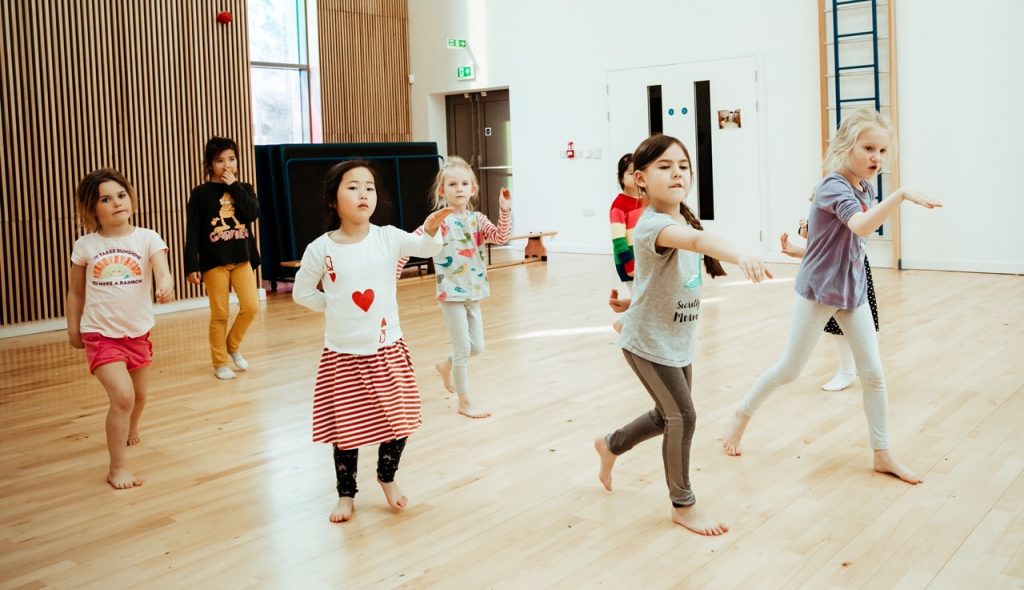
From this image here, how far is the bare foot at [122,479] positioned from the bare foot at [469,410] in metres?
1.51

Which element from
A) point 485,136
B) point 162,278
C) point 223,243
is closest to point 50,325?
point 223,243

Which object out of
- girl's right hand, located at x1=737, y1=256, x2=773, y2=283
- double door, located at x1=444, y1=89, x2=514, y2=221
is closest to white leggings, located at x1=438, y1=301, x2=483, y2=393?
girl's right hand, located at x1=737, y1=256, x2=773, y2=283

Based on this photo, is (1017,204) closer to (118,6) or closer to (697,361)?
(697,361)

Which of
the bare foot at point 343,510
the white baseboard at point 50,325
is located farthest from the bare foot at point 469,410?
the white baseboard at point 50,325

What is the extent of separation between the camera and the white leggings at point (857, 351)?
3449mm

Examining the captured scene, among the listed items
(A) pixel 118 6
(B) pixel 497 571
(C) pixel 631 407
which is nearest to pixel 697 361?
(C) pixel 631 407

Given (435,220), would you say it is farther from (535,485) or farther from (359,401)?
(535,485)

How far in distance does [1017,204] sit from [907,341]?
3.96 meters

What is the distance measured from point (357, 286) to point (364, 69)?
9939mm

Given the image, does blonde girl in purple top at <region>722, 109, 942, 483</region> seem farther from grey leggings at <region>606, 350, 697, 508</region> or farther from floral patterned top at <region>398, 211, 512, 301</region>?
floral patterned top at <region>398, 211, 512, 301</region>

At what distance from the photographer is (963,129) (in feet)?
30.2

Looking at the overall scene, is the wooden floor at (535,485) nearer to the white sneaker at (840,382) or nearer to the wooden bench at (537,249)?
the white sneaker at (840,382)

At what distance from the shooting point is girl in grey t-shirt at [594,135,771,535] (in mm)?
2896

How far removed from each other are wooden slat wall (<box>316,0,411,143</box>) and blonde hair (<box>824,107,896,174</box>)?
9264mm
